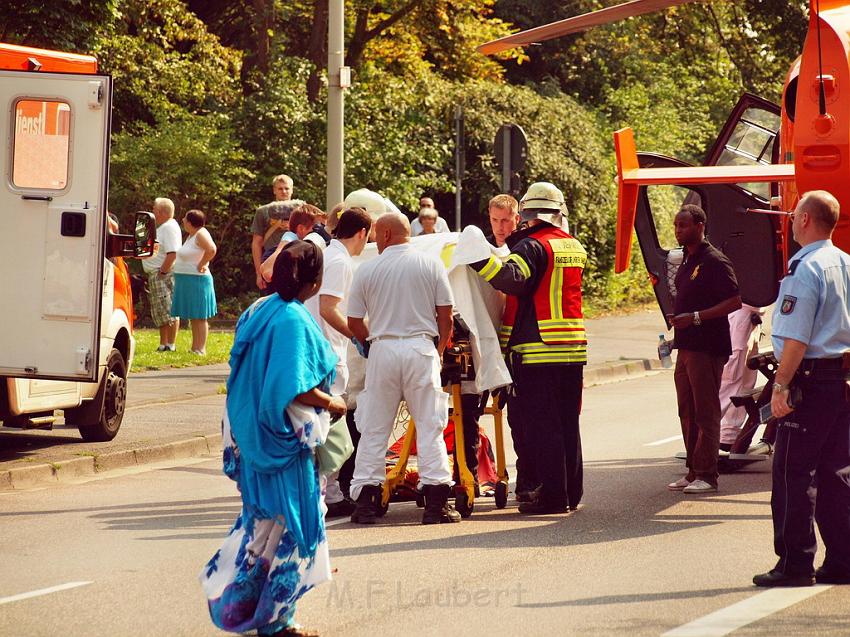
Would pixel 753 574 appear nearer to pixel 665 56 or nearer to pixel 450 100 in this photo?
pixel 450 100

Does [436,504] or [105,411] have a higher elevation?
[105,411]

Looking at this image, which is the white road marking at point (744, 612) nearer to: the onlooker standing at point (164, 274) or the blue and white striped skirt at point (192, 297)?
the blue and white striped skirt at point (192, 297)

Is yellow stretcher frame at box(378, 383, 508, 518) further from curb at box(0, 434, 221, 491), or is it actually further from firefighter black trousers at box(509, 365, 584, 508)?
curb at box(0, 434, 221, 491)

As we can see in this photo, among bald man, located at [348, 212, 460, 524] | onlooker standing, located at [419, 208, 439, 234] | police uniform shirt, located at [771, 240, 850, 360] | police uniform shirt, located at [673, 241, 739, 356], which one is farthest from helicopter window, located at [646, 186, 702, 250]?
police uniform shirt, located at [771, 240, 850, 360]

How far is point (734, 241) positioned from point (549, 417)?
10.1 ft

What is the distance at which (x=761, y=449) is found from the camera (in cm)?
1170

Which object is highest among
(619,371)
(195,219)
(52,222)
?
(195,219)

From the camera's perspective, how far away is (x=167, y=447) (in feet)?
37.9

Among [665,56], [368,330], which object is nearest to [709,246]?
[368,330]

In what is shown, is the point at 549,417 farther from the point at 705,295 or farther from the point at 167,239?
the point at 167,239

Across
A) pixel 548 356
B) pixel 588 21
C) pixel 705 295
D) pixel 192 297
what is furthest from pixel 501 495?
pixel 192 297

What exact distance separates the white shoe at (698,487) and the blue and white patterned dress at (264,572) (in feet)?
14.4

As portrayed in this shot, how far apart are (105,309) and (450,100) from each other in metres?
15.3

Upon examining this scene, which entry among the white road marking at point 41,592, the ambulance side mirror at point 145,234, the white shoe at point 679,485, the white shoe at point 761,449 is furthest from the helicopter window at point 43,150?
the white shoe at point 761,449
